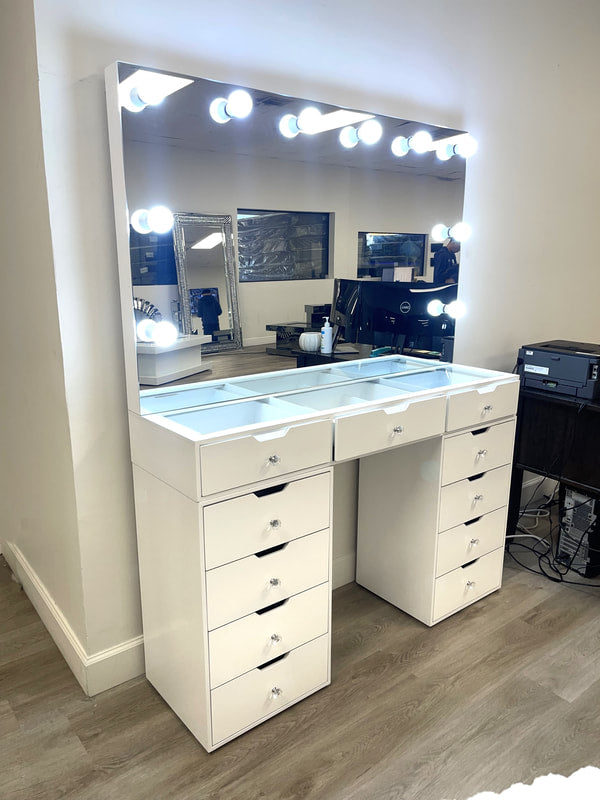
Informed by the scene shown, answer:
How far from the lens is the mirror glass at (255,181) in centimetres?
165

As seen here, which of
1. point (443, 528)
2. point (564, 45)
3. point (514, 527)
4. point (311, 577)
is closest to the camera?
point (311, 577)

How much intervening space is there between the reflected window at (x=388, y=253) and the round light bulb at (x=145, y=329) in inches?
33.5

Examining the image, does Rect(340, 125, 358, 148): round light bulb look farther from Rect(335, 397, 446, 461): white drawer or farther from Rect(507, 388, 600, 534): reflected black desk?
Rect(507, 388, 600, 534): reflected black desk

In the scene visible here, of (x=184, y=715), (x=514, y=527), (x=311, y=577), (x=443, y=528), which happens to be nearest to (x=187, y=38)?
(x=311, y=577)

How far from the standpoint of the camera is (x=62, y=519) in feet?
6.29

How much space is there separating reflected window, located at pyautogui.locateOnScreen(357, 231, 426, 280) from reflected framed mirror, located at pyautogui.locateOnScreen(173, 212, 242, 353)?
1.85 ft

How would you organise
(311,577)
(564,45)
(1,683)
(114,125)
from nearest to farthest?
1. (114,125)
2. (311,577)
3. (1,683)
4. (564,45)

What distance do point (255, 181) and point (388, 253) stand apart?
63 cm

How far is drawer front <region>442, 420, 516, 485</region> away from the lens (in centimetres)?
211

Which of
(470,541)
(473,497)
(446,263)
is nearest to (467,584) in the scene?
(470,541)

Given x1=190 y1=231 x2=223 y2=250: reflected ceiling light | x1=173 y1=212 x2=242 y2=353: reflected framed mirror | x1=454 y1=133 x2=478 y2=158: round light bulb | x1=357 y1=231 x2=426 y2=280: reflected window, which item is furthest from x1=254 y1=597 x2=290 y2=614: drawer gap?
x1=454 y1=133 x2=478 y2=158: round light bulb

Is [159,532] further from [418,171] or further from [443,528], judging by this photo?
[418,171]

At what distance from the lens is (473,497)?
223 centimetres

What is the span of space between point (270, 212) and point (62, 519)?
1207 mm
